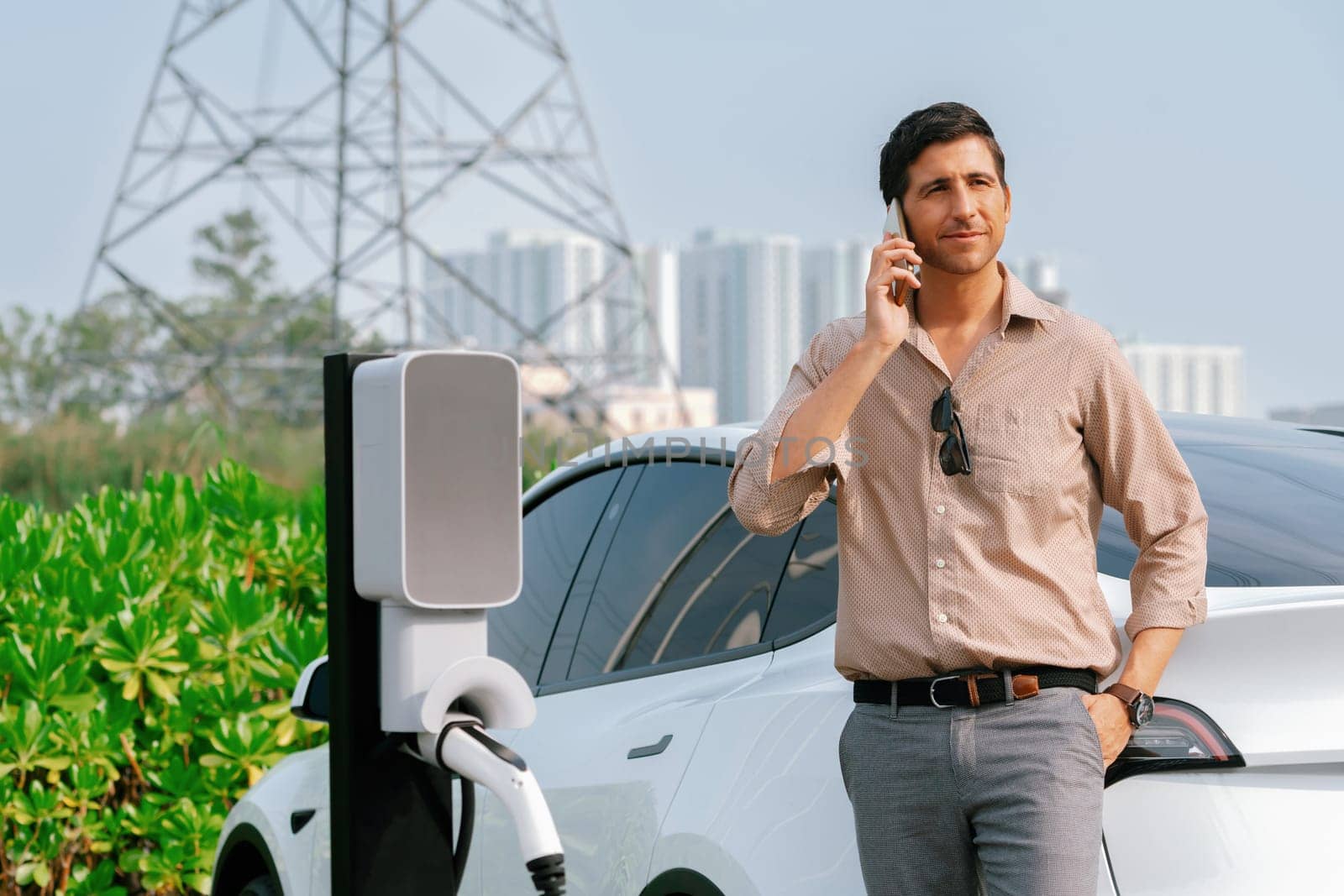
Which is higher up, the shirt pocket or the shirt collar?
the shirt collar

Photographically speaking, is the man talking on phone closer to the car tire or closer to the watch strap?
the watch strap

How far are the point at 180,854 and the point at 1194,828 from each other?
12.0 feet

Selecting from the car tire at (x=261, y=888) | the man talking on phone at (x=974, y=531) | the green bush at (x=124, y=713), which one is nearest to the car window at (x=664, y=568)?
the man talking on phone at (x=974, y=531)

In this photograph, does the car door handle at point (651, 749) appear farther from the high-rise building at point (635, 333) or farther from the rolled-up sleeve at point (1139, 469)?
the high-rise building at point (635, 333)

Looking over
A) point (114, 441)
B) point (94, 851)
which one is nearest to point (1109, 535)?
point (94, 851)

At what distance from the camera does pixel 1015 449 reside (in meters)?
2.35

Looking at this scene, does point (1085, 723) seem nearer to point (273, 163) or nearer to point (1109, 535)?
point (1109, 535)

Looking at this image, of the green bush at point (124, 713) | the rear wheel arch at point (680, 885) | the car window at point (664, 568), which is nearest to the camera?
the rear wheel arch at point (680, 885)

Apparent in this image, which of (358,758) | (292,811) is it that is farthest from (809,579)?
(292,811)

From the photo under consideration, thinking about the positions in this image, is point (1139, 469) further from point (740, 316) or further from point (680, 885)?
point (740, 316)

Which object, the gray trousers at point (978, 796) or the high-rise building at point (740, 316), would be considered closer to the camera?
the gray trousers at point (978, 796)

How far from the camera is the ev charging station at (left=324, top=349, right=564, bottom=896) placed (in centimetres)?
213

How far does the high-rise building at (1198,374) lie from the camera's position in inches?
2215

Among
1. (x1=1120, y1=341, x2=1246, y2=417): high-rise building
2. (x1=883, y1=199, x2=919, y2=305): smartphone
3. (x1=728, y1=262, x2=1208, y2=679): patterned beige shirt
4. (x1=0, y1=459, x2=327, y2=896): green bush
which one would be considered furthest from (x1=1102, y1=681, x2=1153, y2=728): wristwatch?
(x1=1120, y1=341, x2=1246, y2=417): high-rise building
